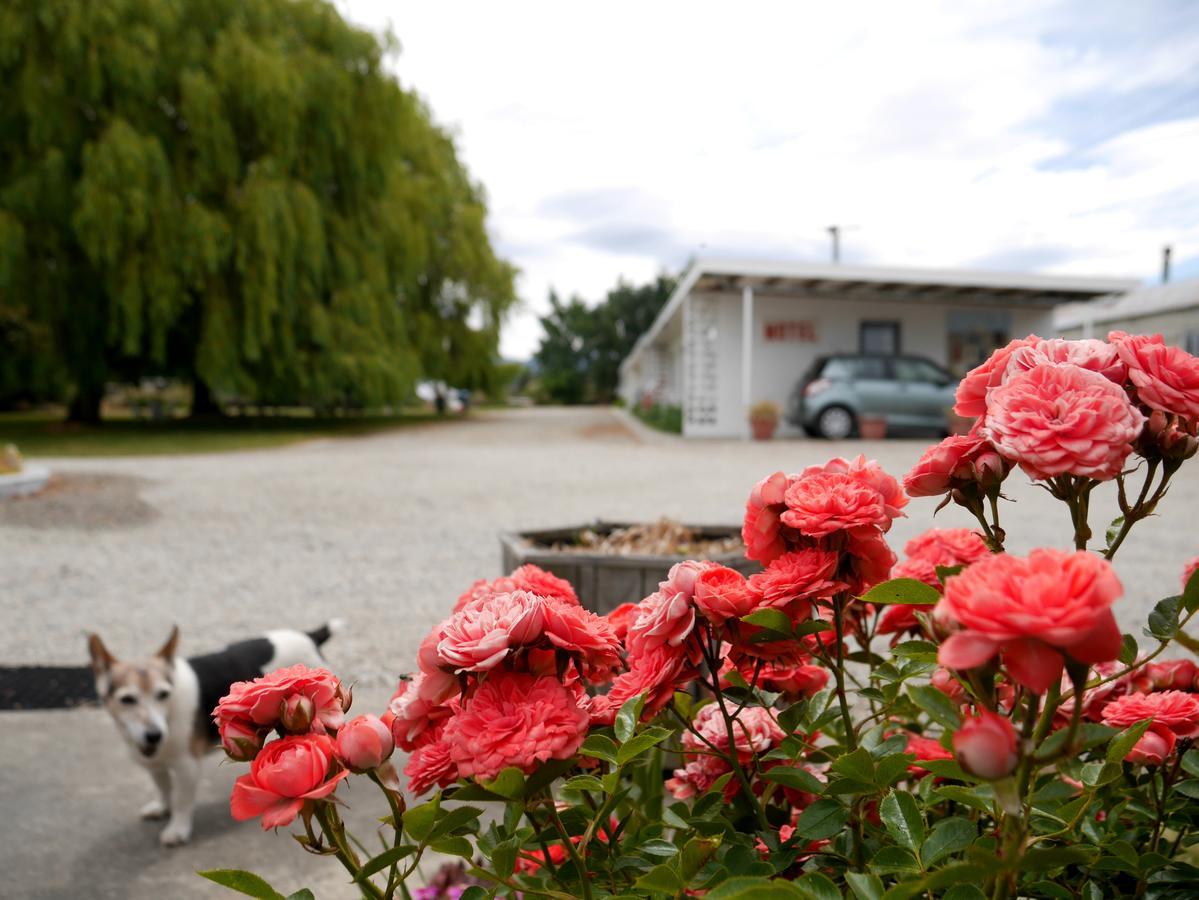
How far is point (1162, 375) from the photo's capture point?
0.70 metres

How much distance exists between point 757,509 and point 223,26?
1826cm

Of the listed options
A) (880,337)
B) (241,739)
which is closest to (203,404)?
(880,337)

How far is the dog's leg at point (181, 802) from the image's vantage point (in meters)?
2.22

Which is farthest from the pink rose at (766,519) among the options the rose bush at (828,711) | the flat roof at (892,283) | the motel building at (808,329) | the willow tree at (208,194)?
the willow tree at (208,194)

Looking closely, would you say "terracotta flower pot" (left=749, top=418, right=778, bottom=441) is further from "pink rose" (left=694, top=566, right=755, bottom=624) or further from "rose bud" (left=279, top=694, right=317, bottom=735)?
"rose bud" (left=279, top=694, right=317, bottom=735)

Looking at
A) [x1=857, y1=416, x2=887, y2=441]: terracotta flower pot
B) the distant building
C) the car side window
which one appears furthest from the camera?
the distant building

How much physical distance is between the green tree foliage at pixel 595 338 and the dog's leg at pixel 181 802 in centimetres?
4703

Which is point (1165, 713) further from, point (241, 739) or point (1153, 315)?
point (1153, 315)

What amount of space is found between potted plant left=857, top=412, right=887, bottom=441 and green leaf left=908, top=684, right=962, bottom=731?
13450 mm

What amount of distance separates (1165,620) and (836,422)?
13.5 meters

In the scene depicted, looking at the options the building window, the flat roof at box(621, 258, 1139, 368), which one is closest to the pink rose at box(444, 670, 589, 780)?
the flat roof at box(621, 258, 1139, 368)

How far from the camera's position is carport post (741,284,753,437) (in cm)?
1375

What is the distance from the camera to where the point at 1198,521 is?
21.4ft

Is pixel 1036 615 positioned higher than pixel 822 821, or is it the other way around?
pixel 1036 615
